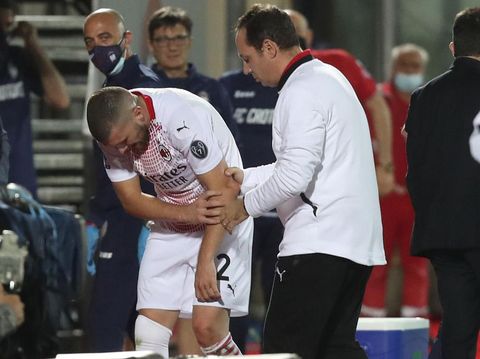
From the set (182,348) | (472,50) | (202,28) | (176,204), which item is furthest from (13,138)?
(472,50)

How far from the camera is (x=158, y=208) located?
6855 mm

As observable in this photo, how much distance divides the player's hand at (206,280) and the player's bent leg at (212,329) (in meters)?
0.27

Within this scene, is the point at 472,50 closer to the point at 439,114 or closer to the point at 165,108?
the point at 439,114

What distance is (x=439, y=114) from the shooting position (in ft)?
23.5

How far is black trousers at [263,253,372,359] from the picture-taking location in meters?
6.27

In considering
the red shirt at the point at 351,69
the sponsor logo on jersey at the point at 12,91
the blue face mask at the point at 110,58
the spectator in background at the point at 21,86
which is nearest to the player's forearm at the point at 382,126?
the red shirt at the point at 351,69

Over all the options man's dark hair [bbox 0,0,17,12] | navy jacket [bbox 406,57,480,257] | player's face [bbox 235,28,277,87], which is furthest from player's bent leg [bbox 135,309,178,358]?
man's dark hair [bbox 0,0,17,12]

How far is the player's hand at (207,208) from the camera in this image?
6664 mm

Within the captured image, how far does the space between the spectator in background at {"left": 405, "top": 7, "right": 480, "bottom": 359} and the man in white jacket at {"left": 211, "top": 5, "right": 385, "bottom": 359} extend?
29.5 inches

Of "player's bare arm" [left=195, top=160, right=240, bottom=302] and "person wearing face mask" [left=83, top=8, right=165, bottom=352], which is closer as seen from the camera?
"player's bare arm" [left=195, top=160, right=240, bottom=302]

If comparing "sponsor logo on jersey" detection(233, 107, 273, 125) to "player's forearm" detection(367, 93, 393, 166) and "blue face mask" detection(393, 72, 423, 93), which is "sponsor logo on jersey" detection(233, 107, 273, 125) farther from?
"blue face mask" detection(393, 72, 423, 93)

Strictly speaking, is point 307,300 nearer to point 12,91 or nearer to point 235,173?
point 235,173

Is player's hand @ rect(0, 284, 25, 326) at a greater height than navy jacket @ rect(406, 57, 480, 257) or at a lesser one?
lesser

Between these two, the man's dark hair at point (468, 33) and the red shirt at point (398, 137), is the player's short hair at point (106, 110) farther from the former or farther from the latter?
the red shirt at point (398, 137)
